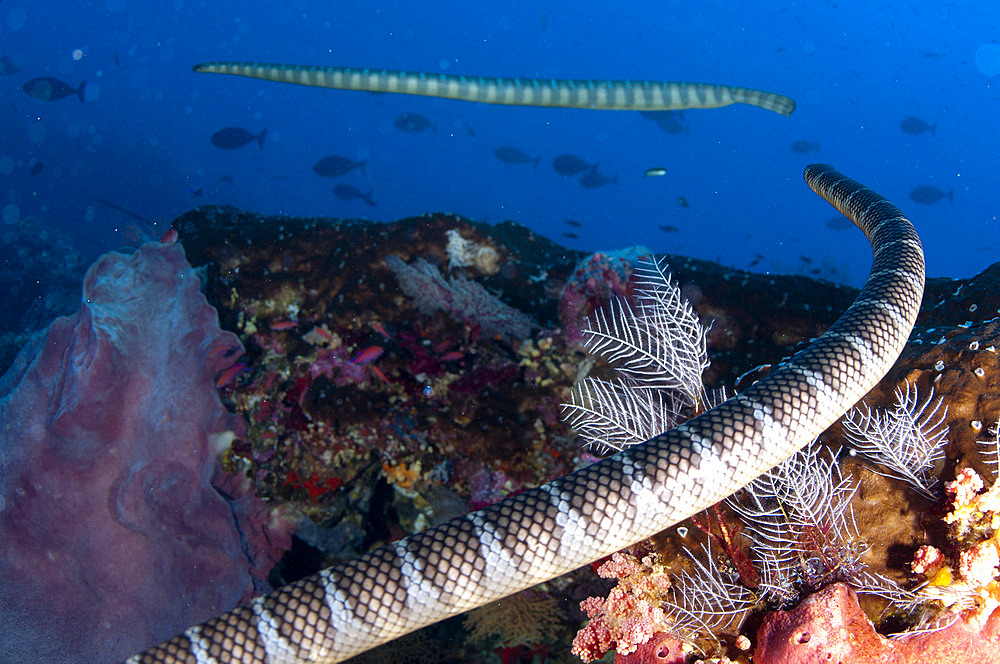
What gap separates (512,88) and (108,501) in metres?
5.29

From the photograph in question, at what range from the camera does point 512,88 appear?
522cm

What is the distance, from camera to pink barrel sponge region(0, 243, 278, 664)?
3.73 m

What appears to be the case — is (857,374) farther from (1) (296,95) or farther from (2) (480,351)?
(1) (296,95)

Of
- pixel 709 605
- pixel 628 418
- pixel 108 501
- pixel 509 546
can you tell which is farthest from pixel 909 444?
pixel 108 501

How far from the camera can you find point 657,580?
2.62m

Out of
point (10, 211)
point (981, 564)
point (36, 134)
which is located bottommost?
point (36, 134)

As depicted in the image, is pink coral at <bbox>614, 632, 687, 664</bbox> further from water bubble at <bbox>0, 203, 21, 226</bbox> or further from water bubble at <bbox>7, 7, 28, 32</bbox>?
water bubble at <bbox>7, 7, 28, 32</bbox>

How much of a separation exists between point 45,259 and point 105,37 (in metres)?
55.7

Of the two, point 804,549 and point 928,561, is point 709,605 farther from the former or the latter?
point 928,561

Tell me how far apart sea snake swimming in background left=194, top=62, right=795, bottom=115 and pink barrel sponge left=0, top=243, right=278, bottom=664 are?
2955 mm

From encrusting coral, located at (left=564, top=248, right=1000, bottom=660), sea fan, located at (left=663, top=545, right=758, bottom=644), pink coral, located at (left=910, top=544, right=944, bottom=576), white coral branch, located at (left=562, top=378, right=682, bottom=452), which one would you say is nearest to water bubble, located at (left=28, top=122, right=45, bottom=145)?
white coral branch, located at (left=562, top=378, right=682, bottom=452)

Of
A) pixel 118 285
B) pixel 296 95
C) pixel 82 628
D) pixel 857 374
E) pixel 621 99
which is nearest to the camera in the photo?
pixel 857 374

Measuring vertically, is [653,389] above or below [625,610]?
above

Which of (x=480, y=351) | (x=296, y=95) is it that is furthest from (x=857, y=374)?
(x=296, y=95)
